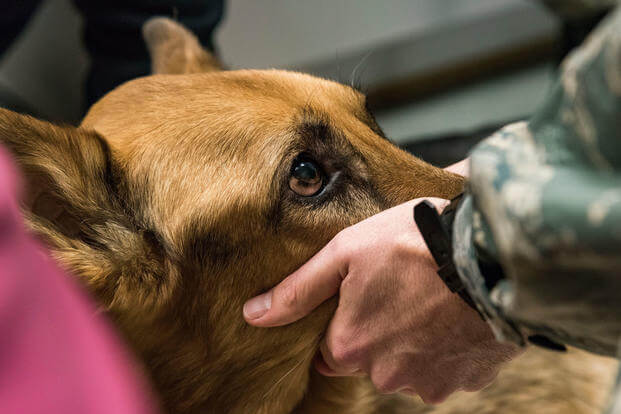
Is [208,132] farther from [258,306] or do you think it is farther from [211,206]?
[258,306]

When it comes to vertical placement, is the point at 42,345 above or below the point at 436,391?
above

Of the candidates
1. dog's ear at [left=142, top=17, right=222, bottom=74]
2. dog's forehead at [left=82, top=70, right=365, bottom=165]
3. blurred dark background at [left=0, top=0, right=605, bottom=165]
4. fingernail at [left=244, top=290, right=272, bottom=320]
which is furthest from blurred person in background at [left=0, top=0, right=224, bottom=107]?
fingernail at [left=244, top=290, right=272, bottom=320]

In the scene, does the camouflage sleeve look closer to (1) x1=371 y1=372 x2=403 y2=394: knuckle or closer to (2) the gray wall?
(1) x1=371 y1=372 x2=403 y2=394: knuckle

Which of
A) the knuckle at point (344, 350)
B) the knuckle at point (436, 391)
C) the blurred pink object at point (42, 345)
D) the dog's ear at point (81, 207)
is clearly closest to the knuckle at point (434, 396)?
the knuckle at point (436, 391)

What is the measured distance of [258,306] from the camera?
1.19 m

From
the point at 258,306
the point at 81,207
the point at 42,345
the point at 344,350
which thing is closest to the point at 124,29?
the point at 81,207

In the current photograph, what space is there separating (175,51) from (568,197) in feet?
4.63

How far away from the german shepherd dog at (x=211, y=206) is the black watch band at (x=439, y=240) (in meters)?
0.24

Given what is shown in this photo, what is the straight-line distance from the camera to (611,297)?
2.06 ft

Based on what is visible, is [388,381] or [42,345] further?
[388,381]

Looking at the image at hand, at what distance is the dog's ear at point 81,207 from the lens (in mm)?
1039

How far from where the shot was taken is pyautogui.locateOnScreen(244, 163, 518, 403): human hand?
3.48 ft

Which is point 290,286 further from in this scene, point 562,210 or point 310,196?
point 562,210

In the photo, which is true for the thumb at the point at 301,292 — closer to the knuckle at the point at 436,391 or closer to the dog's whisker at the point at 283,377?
the dog's whisker at the point at 283,377
